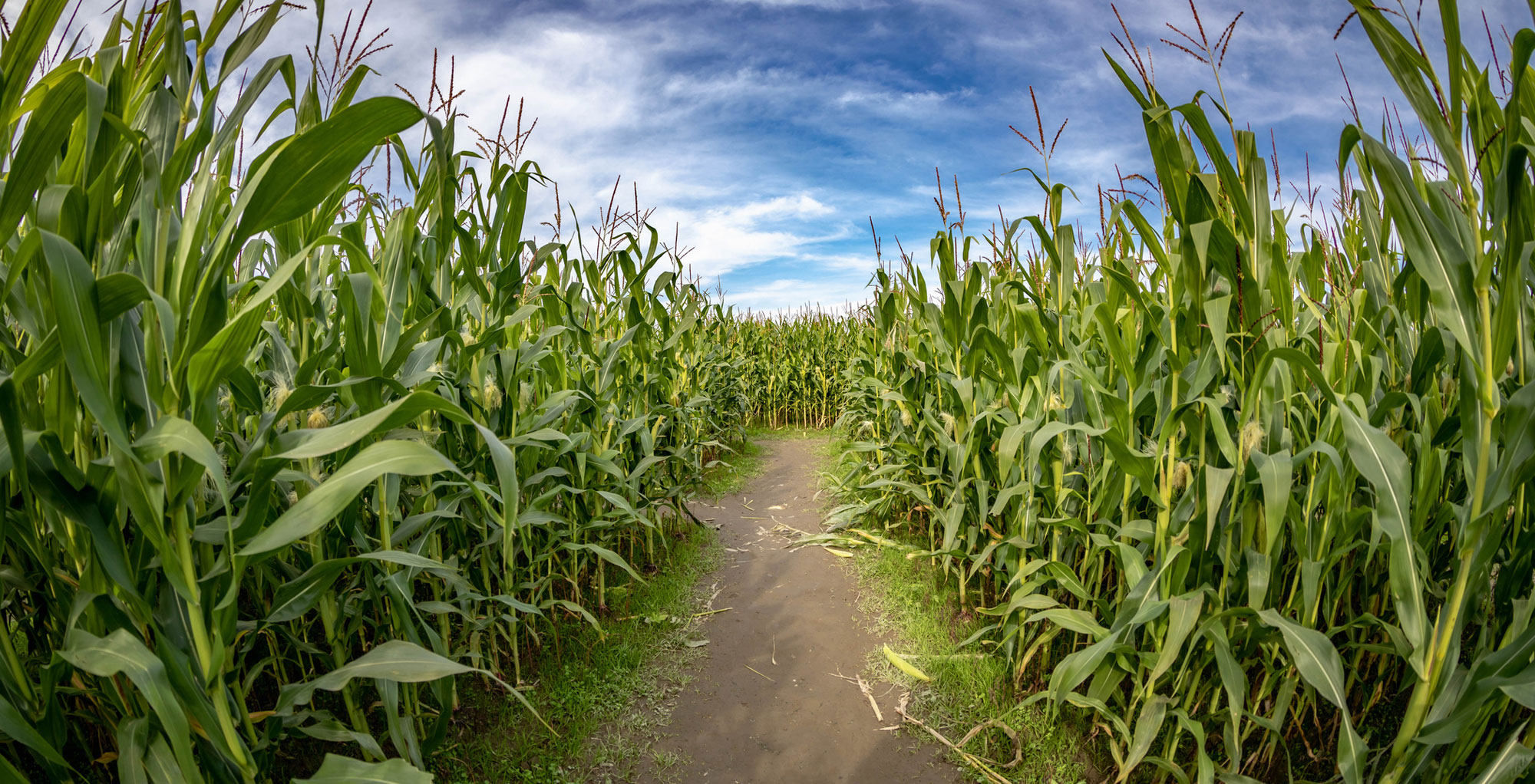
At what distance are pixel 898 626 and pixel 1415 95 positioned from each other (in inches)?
111

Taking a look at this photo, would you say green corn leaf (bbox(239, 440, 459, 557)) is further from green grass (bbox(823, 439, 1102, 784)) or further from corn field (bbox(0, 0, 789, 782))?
green grass (bbox(823, 439, 1102, 784))

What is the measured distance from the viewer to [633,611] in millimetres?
3621

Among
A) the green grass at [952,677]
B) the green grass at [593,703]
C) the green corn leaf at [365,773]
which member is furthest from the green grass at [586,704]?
the green corn leaf at [365,773]

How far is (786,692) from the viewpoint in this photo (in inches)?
117

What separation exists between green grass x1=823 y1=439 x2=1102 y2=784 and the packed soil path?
10 cm

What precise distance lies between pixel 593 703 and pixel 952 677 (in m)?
1.51

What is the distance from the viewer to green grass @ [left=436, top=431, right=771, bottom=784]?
2420 millimetres

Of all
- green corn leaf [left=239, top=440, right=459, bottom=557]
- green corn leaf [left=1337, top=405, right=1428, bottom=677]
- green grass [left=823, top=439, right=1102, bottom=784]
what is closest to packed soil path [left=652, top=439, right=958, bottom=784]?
green grass [left=823, top=439, right=1102, bottom=784]

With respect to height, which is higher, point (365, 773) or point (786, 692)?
point (365, 773)

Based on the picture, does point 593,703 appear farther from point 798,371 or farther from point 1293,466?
point 798,371

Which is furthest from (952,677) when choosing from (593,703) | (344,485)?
(344,485)

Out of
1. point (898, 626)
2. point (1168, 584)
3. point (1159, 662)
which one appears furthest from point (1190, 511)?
point (898, 626)

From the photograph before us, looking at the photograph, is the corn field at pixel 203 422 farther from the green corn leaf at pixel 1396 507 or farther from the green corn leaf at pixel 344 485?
the green corn leaf at pixel 1396 507

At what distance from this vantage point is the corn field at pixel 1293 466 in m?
1.43
